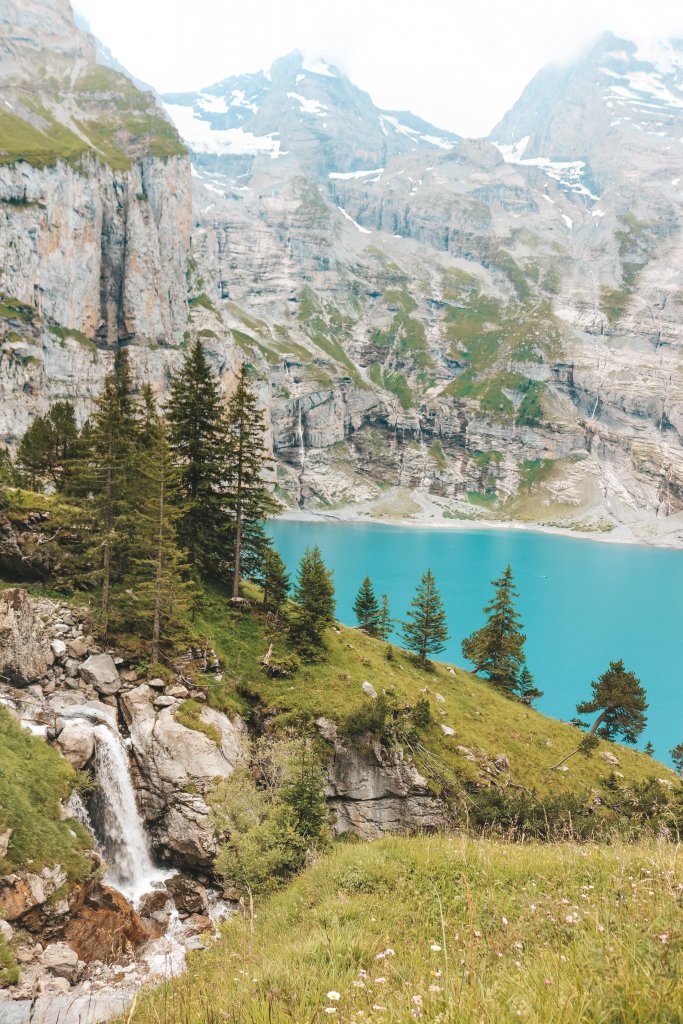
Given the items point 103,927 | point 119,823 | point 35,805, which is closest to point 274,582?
point 119,823

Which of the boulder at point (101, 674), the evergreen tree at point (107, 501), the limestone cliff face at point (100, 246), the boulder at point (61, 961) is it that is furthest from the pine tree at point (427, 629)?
the limestone cliff face at point (100, 246)

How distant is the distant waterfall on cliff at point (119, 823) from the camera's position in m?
20.6

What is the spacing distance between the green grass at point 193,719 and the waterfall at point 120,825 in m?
2.81

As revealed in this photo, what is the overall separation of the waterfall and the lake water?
49.7m

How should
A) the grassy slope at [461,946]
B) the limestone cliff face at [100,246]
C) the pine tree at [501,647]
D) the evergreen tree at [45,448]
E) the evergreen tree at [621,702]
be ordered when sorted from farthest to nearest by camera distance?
the limestone cliff face at [100,246]
the evergreen tree at [45,448]
the pine tree at [501,647]
the evergreen tree at [621,702]
the grassy slope at [461,946]

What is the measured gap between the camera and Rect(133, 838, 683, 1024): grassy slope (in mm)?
3066

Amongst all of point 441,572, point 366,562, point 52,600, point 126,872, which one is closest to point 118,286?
point 366,562

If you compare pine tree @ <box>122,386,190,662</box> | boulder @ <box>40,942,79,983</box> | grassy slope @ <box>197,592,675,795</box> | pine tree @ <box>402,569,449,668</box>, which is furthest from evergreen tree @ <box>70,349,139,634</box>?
pine tree @ <box>402,569,449,668</box>

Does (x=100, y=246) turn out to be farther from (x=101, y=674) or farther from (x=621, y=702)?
(x=621, y=702)

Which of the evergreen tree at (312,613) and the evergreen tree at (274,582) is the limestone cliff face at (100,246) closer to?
the evergreen tree at (274,582)

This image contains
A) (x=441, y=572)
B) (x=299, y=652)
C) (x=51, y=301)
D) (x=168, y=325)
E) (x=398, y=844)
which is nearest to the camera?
(x=398, y=844)

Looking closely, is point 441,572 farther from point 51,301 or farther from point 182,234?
point 182,234

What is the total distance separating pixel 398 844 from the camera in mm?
10258

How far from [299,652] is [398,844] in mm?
21714
